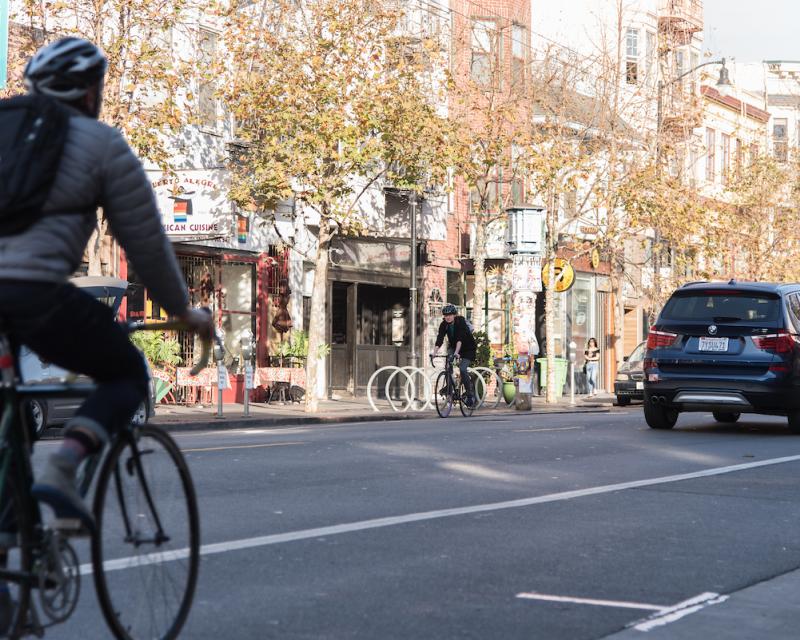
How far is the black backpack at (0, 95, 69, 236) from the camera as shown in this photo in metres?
4.41

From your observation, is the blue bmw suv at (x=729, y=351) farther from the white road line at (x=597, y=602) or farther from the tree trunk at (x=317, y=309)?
the white road line at (x=597, y=602)

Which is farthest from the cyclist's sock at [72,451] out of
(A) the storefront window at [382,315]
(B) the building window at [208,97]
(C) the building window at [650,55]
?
(C) the building window at [650,55]

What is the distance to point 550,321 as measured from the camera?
117ft

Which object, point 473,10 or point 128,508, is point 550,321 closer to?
point 473,10

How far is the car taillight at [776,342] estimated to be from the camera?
19.0 meters

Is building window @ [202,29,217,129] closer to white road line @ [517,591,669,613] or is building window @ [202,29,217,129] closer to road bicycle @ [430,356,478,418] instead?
road bicycle @ [430,356,478,418]

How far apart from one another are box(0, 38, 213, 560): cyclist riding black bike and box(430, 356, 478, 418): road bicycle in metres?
21.7

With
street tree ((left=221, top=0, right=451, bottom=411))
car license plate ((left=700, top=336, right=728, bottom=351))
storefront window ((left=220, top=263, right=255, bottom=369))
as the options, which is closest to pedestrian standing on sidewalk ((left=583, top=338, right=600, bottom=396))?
storefront window ((left=220, top=263, right=255, bottom=369))

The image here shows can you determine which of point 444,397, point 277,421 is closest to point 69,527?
point 277,421

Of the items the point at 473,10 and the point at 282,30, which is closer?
the point at 282,30

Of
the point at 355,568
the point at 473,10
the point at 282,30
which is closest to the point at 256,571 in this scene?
the point at 355,568

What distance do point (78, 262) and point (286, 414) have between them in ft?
73.6

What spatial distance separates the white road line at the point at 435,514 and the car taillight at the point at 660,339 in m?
5.33

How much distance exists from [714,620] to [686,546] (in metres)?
2.28
